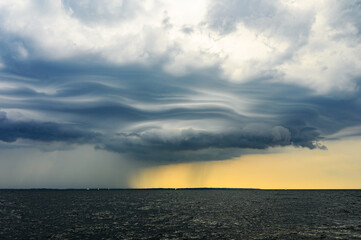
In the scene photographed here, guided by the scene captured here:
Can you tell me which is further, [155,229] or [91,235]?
[155,229]

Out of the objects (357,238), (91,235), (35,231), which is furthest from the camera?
(35,231)

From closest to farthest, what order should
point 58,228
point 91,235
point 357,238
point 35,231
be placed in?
point 357,238, point 91,235, point 35,231, point 58,228

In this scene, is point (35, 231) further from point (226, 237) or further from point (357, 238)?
point (357, 238)

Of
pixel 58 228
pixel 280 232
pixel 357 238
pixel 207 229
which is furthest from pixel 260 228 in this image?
pixel 58 228

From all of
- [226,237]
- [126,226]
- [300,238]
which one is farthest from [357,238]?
[126,226]

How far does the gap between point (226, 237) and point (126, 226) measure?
21370mm

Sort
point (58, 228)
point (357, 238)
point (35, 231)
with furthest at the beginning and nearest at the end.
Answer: point (58, 228)
point (35, 231)
point (357, 238)

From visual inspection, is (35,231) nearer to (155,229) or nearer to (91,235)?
(91,235)

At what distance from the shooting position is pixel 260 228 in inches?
2046

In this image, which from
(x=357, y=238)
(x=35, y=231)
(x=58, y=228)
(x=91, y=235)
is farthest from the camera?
(x=58, y=228)

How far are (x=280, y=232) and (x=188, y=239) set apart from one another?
16421 millimetres

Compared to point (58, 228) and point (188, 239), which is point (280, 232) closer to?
point (188, 239)

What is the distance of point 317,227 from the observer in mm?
52656

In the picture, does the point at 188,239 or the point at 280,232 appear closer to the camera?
the point at 188,239
